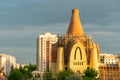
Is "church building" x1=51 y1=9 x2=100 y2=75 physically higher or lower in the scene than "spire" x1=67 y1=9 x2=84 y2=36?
lower

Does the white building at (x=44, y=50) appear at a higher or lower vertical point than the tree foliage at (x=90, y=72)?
higher

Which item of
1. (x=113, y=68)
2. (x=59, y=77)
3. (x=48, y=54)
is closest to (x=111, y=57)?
(x=48, y=54)

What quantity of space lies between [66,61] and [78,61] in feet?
11.2

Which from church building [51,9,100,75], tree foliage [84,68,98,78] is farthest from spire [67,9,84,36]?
tree foliage [84,68,98,78]

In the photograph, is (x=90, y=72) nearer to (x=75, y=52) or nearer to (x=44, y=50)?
(x=75, y=52)

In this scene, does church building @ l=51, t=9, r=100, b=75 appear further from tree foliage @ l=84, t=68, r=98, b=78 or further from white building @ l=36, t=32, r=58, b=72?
white building @ l=36, t=32, r=58, b=72

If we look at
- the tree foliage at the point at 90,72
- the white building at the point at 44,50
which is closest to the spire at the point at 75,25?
the tree foliage at the point at 90,72

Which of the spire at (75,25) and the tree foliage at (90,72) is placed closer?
the tree foliage at (90,72)

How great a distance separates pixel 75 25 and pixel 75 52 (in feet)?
30.6

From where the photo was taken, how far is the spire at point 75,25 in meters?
115

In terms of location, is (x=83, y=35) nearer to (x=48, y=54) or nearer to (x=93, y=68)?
(x=93, y=68)

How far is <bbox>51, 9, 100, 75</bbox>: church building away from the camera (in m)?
109

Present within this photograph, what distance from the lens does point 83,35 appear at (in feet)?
374

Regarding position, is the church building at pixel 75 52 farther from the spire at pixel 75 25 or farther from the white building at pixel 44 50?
the white building at pixel 44 50
